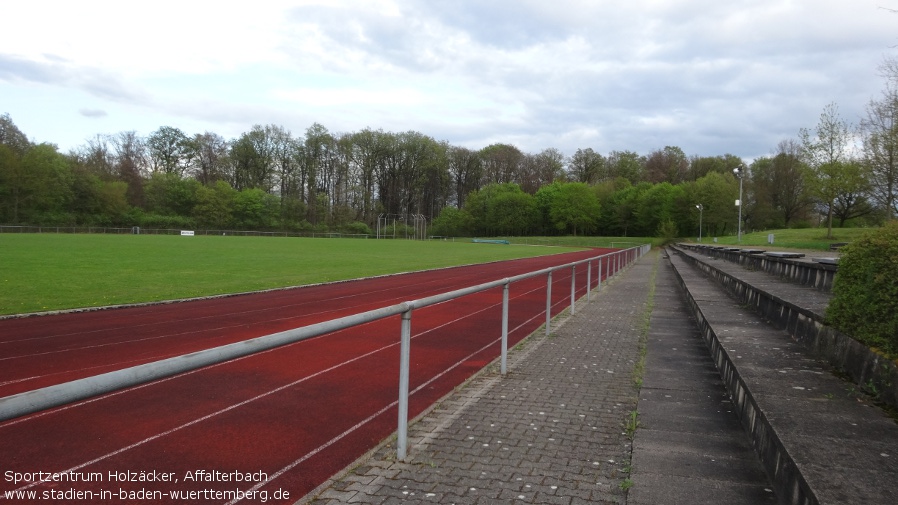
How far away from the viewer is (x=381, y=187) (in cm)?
10006

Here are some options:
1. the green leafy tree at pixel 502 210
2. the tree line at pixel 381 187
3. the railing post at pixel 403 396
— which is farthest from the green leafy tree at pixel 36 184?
the railing post at pixel 403 396

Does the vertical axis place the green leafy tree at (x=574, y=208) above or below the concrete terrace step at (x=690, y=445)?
above

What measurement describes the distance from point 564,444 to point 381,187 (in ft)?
321

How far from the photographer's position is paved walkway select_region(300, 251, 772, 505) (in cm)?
319

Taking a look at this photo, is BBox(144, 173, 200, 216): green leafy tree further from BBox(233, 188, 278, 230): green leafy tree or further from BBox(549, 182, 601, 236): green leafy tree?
BBox(549, 182, 601, 236): green leafy tree

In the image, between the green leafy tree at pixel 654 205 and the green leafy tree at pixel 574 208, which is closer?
the green leafy tree at pixel 654 205

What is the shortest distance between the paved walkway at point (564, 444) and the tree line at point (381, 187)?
211 feet

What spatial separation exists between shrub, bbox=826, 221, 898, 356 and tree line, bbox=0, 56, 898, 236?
64393mm

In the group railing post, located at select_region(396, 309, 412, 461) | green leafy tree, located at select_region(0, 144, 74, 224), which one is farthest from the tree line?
railing post, located at select_region(396, 309, 412, 461)

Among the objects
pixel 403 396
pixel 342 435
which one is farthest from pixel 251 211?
pixel 403 396

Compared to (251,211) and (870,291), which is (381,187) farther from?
(870,291)

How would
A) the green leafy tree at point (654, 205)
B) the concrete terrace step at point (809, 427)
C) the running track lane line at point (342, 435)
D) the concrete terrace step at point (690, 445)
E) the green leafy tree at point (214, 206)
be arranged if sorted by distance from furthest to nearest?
the green leafy tree at point (654, 205) < the green leafy tree at point (214, 206) < the running track lane line at point (342, 435) < the concrete terrace step at point (690, 445) < the concrete terrace step at point (809, 427)

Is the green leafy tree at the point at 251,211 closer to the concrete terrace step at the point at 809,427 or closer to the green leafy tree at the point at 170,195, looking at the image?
the green leafy tree at the point at 170,195

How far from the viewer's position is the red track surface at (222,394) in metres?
3.88
